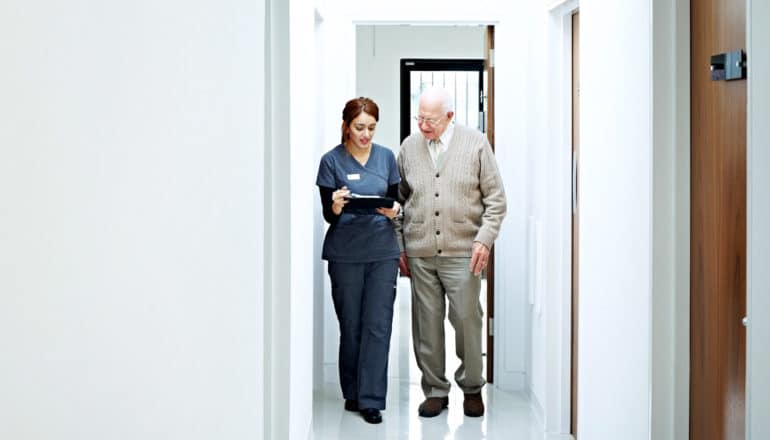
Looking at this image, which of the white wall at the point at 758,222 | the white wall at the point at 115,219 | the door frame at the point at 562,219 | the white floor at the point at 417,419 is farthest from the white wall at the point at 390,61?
the white wall at the point at 115,219

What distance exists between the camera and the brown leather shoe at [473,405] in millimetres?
4715

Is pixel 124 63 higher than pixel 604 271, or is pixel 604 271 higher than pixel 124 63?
pixel 124 63

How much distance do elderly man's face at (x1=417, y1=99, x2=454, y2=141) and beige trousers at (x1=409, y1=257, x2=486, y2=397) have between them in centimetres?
65

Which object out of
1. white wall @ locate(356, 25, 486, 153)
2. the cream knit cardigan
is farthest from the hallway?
white wall @ locate(356, 25, 486, 153)

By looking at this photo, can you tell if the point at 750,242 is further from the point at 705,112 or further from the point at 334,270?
the point at 334,270

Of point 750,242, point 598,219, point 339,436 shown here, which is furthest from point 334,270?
point 750,242

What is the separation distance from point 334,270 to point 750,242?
9.50ft

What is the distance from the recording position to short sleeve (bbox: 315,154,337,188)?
A: 15.0 ft

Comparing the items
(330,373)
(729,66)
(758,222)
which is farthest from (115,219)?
(330,373)

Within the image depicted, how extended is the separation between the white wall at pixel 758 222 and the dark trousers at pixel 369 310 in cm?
279

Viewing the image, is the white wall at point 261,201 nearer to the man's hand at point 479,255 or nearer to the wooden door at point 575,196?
the wooden door at point 575,196

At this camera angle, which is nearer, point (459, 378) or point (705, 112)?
point (705, 112)

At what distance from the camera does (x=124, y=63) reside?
105 centimetres

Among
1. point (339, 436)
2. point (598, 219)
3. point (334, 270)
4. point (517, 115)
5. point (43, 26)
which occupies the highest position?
point (517, 115)
